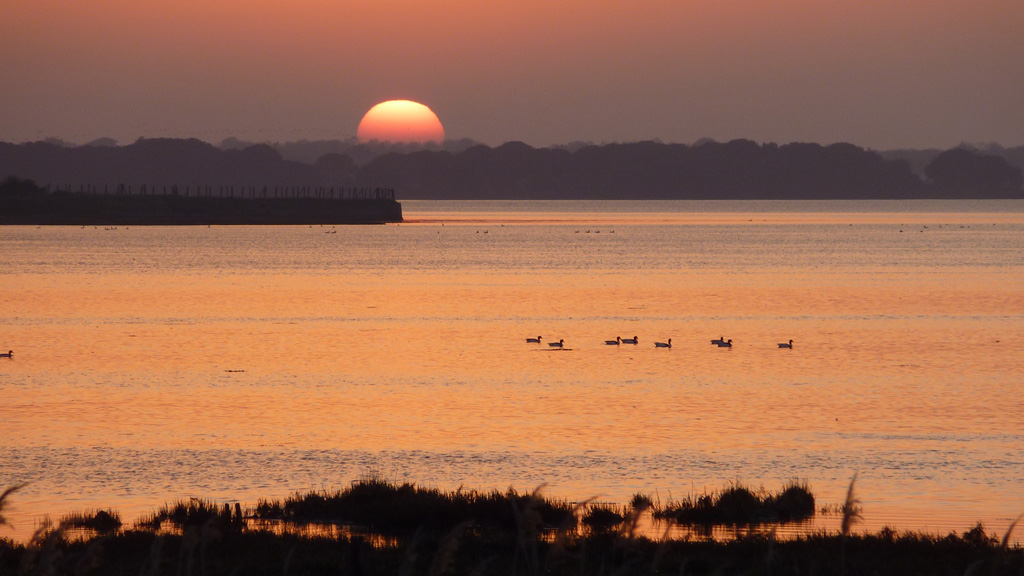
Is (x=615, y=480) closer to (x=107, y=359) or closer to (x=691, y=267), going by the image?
(x=107, y=359)

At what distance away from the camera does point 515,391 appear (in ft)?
127

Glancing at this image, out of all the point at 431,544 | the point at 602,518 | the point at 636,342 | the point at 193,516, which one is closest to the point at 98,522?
the point at 193,516

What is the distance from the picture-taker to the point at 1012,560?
15.6 meters

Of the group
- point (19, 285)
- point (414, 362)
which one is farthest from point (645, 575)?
point (19, 285)

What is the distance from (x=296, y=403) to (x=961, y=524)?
2054 cm

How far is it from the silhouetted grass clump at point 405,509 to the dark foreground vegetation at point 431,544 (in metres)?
0.02

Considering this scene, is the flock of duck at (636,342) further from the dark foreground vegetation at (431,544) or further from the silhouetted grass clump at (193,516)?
the silhouetted grass clump at (193,516)

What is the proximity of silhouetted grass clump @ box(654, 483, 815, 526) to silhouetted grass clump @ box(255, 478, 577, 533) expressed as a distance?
179cm

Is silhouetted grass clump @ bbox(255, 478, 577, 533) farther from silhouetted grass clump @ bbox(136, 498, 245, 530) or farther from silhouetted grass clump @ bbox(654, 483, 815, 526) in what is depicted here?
silhouetted grass clump @ bbox(654, 483, 815, 526)

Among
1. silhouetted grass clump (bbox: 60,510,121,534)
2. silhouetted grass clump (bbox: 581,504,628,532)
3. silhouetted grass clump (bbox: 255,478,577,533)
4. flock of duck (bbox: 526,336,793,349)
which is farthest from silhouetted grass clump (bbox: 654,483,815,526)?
flock of duck (bbox: 526,336,793,349)

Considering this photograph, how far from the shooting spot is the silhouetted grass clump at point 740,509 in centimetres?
1952

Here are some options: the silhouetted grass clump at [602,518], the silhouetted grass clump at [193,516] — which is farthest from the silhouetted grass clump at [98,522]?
the silhouetted grass clump at [602,518]

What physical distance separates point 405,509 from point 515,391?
19.8 metres

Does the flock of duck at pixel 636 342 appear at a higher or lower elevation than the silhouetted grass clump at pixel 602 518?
lower
